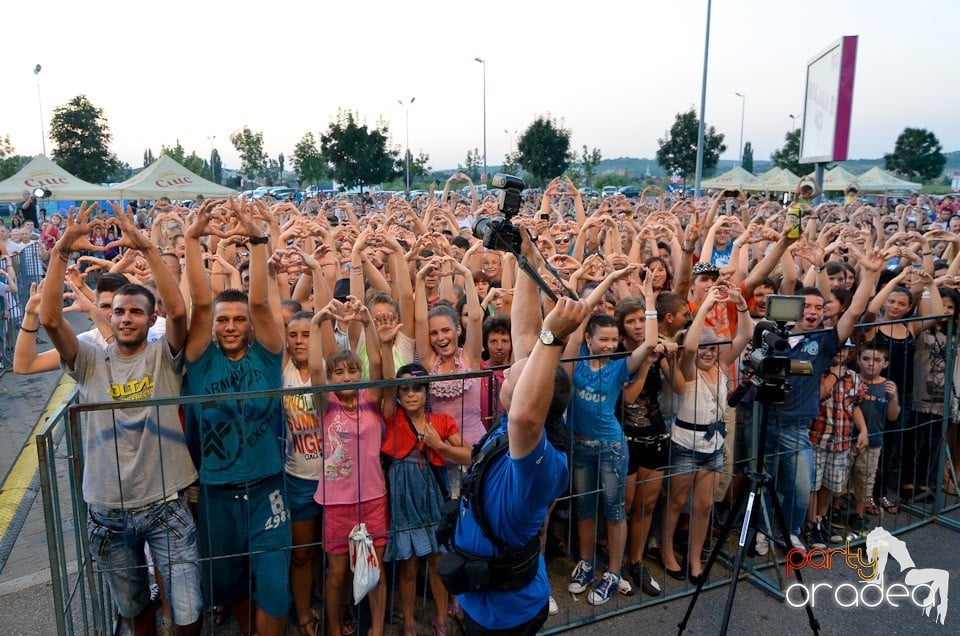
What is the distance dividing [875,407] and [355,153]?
4053 centimetres

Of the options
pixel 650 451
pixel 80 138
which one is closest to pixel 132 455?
pixel 650 451

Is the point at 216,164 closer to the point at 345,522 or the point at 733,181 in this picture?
the point at 733,181

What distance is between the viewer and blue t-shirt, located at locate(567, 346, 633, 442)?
12.9 feet

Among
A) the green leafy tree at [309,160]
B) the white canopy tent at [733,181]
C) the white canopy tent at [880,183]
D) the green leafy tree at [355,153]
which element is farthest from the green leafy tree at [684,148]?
the green leafy tree at [309,160]

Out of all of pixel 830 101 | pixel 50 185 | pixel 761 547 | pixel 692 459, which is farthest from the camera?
pixel 50 185

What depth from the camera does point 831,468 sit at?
477 centimetres

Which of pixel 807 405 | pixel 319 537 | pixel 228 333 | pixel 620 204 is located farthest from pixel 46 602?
pixel 620 204

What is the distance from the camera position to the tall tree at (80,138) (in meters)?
43.8

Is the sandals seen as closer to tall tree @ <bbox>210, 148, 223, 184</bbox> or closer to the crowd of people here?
A: the crowd of people

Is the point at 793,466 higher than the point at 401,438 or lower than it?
lower

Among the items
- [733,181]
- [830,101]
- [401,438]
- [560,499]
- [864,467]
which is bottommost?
[864,467]

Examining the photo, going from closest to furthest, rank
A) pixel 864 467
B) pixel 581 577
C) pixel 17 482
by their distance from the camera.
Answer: pixel 581 577 → pixel 864 467 → pixel 17 482

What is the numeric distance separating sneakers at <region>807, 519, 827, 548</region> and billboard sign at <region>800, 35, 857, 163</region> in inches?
532

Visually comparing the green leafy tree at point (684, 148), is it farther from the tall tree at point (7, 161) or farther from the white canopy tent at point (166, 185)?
the tall tree at point (7, 161)
